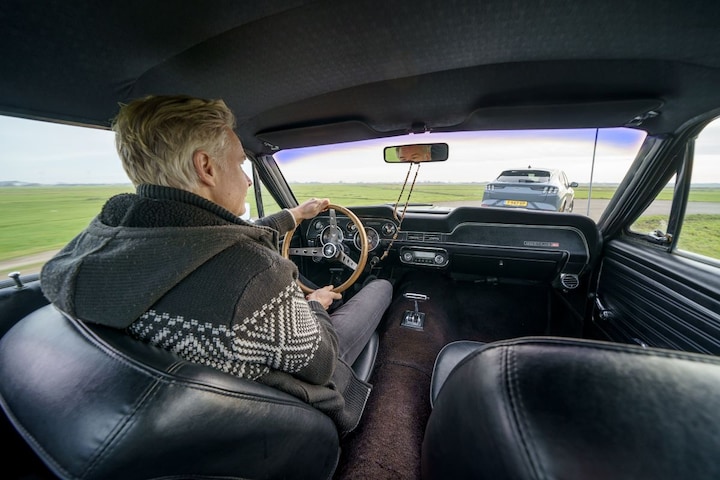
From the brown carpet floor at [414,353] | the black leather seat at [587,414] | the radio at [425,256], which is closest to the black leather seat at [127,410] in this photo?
the black leather seat at [587,414]

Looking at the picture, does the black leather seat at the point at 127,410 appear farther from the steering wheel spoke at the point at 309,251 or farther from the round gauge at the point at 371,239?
the round gauge at the point at 371,239

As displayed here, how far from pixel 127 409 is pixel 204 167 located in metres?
0.81

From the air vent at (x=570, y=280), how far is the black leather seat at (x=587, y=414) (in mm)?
2797

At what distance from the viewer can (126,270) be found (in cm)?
73

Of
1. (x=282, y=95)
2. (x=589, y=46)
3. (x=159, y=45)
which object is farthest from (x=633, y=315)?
(x=159, y=45)

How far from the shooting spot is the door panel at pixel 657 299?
1486 millimetres

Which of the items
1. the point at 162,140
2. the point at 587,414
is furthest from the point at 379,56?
the point at 587,414

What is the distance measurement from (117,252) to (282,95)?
191cm

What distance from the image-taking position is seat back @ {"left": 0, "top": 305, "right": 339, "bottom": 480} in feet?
1.67

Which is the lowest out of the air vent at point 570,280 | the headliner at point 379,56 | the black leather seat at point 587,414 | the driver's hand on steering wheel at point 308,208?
the air vent at point 570,280

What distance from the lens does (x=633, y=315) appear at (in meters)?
2.07

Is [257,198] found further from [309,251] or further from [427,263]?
[427,263]

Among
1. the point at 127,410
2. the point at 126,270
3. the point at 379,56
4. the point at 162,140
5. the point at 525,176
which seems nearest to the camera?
the point at 127,410

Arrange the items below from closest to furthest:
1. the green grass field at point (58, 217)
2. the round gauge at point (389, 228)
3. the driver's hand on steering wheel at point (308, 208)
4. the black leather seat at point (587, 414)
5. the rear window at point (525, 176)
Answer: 1. the black leather seat at point (587, 414)
2. the green grass field at point (58, 217)
3. the driver's hand on steering wheel at point (308, 208)
4. the rear window at point (525, 176)
5. the round gauge at point (389, 228)
